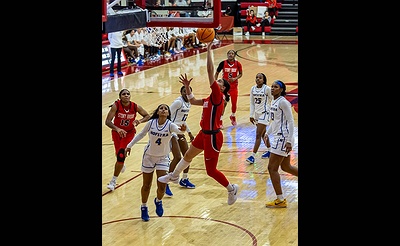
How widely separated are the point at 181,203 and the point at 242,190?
1.01 meters

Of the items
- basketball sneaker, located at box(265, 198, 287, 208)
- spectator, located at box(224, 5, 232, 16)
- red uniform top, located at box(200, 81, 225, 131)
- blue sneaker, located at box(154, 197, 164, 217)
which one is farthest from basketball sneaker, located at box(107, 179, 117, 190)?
spectator, located at box(224, 5, 232, 16)

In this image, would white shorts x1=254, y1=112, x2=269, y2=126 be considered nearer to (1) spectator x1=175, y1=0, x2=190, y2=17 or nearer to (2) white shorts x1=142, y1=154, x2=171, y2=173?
(1) spectator x1=175, y1=0, x2=190, y2=17

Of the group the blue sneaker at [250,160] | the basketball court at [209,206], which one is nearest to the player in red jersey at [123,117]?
the basketball court at [209,206]

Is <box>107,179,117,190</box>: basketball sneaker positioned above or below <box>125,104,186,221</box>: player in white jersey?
below

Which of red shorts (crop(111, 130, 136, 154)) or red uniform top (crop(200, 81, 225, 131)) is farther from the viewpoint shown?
red shorts (crop(111, 130, 136, 154))

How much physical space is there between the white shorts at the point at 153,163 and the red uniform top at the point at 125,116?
4.54 ft

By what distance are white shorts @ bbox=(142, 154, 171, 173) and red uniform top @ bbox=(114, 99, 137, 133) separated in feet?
4.54

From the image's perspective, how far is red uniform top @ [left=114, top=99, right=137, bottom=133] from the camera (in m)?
9.79

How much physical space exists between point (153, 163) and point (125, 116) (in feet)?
4.80

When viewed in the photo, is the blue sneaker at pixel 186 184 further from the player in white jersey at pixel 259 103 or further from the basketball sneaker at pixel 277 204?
the player in white jersey at pixel 259 103

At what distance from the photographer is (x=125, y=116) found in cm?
980
